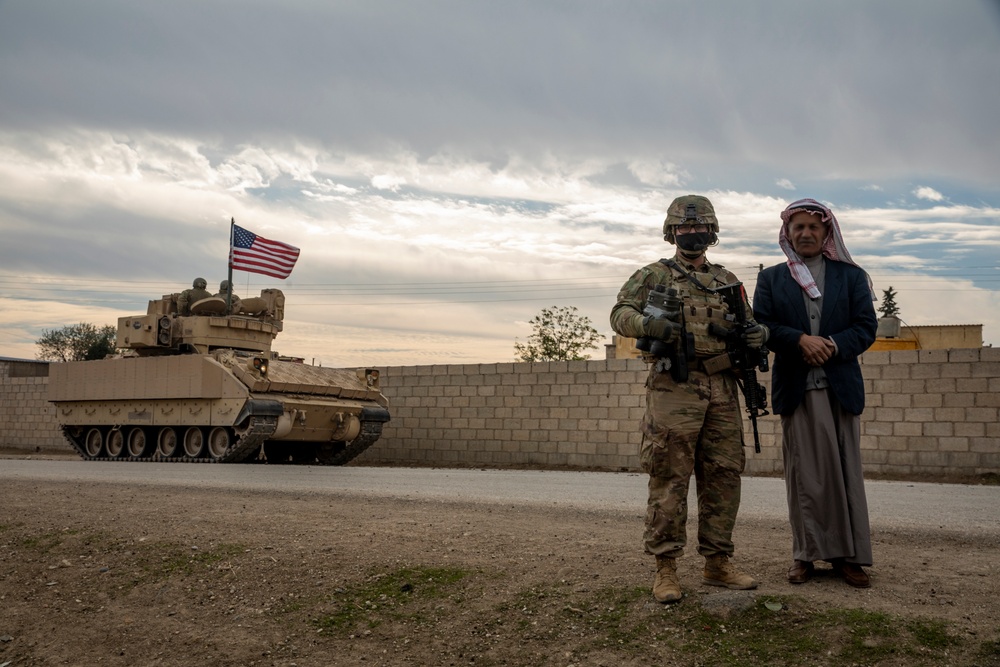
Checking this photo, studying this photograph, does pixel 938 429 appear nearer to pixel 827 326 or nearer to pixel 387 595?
pixel 827 326

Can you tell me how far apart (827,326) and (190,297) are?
16.1m

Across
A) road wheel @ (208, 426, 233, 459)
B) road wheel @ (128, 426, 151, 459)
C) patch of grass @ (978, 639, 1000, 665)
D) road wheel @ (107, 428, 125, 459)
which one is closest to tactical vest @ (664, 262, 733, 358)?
patch of grass @ (978, 639, 1000, 665)

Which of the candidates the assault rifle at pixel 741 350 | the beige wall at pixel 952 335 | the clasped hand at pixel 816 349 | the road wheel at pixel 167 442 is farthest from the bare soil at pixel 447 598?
the beige wall at pixel 952 335

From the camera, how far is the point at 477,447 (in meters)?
17.6

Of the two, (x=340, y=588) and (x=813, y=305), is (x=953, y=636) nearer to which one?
(x=813, y=305)

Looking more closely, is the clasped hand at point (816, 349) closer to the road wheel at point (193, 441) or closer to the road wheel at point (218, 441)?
the road wheel at point (218, 441)

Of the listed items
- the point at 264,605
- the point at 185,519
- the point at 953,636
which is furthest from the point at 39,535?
the point at 953,636

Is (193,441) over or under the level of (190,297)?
under

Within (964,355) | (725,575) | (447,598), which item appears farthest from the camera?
(964,355)

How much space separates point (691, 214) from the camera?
432 cm

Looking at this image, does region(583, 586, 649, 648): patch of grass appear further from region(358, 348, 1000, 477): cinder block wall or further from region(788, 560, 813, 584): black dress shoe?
region(358, 348, 1000, 477): cinder block wall

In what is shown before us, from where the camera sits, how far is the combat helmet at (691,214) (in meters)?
4.33

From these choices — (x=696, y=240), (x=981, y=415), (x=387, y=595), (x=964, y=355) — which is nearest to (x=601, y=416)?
(x=964, y=355)

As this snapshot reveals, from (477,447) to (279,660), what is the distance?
13245mm
